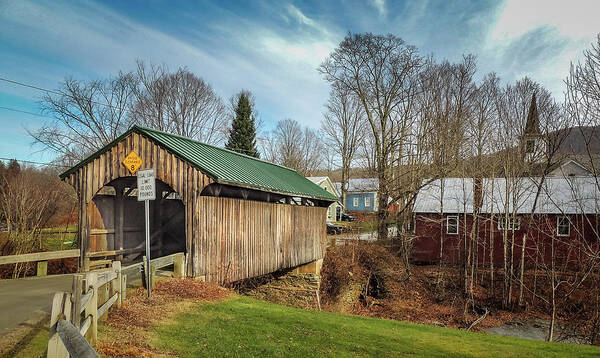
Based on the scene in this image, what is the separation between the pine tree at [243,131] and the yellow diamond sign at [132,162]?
28352mm

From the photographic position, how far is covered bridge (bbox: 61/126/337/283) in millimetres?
10664

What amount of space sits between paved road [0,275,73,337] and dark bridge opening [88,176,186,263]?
140cm

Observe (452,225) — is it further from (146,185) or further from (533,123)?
(146,185)

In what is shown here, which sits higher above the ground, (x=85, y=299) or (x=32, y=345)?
(x=85, y=299)

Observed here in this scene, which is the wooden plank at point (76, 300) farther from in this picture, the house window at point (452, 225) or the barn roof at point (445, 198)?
the house window at point (452, 225)

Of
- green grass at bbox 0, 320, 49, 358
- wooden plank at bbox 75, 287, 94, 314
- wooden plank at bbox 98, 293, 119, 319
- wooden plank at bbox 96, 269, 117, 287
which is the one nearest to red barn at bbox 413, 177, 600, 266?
wooden plank at bbox 98, 293, 119, 319

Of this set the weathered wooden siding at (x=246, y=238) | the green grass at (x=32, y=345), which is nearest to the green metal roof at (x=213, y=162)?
the weathered wooden siding at (x=246, y=238)

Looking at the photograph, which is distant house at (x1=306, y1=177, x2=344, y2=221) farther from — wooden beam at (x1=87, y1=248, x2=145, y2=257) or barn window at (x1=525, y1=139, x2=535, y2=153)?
wooden beam at (x1=87, y1=248, x2=145, y2=257)

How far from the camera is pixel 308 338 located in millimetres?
7555

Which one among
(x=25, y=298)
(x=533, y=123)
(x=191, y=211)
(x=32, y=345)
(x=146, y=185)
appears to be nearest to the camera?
(x=32, y=345)

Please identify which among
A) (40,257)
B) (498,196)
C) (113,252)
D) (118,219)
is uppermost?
(498,196)

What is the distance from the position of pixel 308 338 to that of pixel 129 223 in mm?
8871

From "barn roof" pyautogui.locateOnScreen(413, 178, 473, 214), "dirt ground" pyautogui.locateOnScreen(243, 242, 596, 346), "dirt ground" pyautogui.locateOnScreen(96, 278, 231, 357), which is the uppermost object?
"barn roof" pyautogui.locateOnScreen(413, 178, 473, 214)

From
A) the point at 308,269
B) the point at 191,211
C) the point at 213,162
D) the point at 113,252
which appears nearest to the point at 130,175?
the point at 191,211
